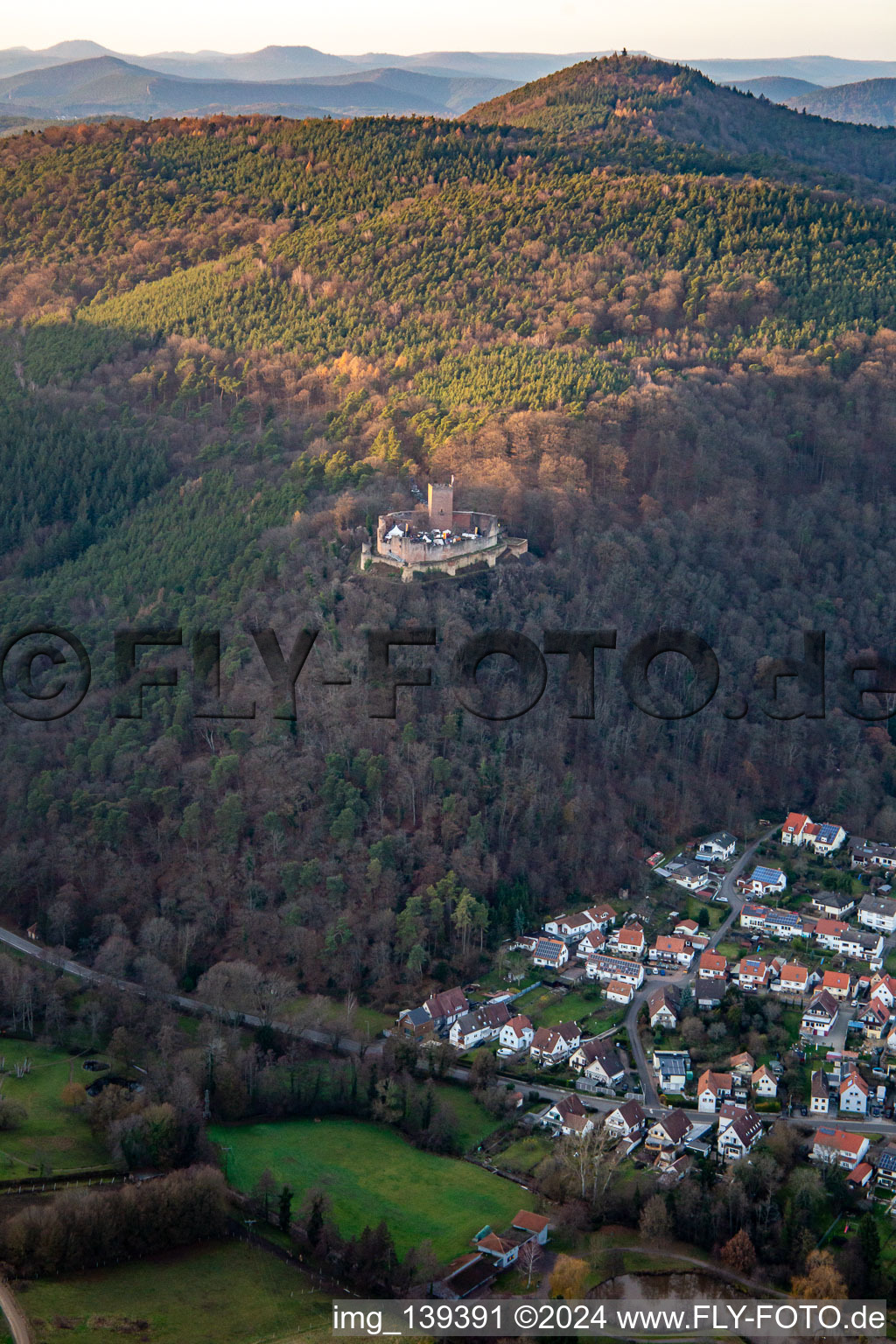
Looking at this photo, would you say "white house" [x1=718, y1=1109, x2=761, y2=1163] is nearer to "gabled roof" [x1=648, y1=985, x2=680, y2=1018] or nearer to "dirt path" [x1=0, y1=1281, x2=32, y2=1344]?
"gabled roof" [x1=648, y1=985, x2=680, y2=1018]

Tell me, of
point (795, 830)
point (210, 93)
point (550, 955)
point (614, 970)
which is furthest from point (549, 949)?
point (210, 93)

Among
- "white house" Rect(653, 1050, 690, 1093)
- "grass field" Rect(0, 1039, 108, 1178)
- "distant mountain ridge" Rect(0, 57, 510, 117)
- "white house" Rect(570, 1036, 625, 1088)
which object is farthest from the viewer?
"distant mountain ridge" Rect(0, 57, 510, 117)

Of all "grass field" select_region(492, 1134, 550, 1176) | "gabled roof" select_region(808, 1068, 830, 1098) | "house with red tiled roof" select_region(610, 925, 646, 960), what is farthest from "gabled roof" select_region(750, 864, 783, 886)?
"grass field" select_region(492, 1134, 550, 1176)

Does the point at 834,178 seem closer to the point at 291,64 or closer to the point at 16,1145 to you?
the point at 16,1145

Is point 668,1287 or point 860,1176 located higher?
point 860,1176

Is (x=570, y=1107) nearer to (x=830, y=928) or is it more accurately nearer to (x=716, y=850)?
(x=830, y=928)

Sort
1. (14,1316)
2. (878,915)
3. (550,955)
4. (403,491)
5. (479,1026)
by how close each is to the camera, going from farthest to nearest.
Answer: (403,491)
(878,915)
(550,955)
(479,1026)
(14,1316)
